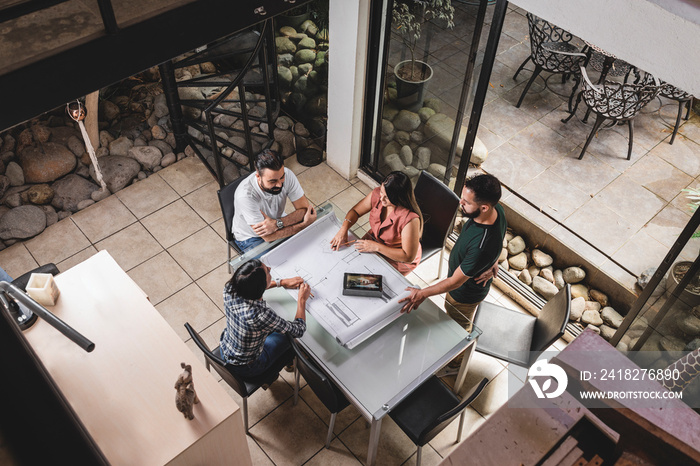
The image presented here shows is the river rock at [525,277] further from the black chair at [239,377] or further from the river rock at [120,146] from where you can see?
the river rock at [120,146]

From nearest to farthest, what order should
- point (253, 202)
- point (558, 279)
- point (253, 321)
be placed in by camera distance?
point (253, 321)
point (253, 202)
point (558, 279)

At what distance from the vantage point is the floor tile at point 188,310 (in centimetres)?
480

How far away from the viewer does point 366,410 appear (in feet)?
10.6

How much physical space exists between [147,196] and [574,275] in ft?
14.2

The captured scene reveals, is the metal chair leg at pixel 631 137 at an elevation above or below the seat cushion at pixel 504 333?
below

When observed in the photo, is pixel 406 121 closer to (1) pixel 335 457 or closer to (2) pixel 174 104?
(2) pixel 174 104

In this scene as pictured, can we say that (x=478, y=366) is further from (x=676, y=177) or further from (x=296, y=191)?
(x=676, y=177)

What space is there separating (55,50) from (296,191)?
6.37 feet

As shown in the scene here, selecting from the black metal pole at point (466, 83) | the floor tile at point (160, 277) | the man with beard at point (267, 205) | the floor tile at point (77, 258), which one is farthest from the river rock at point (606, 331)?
the floor tile at point (77, 258)

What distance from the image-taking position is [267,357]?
12.3ft

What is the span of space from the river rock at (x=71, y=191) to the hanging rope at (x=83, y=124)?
123 mm

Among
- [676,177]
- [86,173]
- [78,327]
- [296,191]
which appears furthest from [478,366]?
[86,173]

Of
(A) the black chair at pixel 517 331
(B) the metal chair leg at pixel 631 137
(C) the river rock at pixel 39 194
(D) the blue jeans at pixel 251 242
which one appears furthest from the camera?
(B) the metal chair leg at pixel 631 137

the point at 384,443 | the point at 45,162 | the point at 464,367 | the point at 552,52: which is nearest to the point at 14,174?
the point at 45,162
